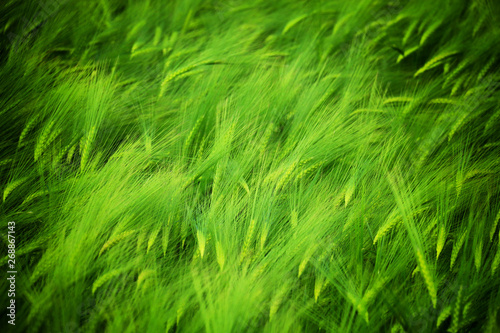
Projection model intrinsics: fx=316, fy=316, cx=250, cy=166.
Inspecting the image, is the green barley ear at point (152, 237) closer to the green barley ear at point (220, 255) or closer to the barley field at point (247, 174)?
the barley field at point (247, 174)

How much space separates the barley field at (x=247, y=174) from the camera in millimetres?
663

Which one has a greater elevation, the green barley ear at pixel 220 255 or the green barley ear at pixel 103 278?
the green barley ear at pixel 103 278

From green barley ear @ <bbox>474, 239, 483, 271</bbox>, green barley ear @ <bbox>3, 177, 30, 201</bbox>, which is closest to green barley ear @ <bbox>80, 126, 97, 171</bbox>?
green barley ear @ <bbox>3, 177, 30, 201</bbox>

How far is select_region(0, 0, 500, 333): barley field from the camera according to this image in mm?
663

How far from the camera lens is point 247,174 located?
34.1 inches

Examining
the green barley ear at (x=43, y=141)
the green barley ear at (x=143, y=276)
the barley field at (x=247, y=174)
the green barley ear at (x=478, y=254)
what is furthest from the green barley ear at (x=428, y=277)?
the green barley ear at (x=43, y=141)

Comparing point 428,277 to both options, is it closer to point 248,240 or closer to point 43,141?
point 248,240

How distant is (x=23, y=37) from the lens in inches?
40.8

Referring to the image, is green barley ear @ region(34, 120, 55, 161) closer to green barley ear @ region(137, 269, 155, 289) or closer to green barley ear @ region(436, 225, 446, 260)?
green barley ear @ region(137, 269, 155, 289)

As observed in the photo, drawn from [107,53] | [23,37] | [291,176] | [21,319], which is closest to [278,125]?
[291,176]

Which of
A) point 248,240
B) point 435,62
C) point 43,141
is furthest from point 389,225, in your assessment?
point 43,141

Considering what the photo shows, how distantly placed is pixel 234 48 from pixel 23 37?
0.70 m

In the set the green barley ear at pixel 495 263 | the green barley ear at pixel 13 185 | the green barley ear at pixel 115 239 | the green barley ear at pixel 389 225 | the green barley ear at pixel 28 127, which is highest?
the green barley ear at pixel 28 127

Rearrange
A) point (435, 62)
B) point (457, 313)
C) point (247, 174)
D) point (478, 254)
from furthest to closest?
point (435, 62) < point (247, 174) < point (478, 254) < point (457, 313)
